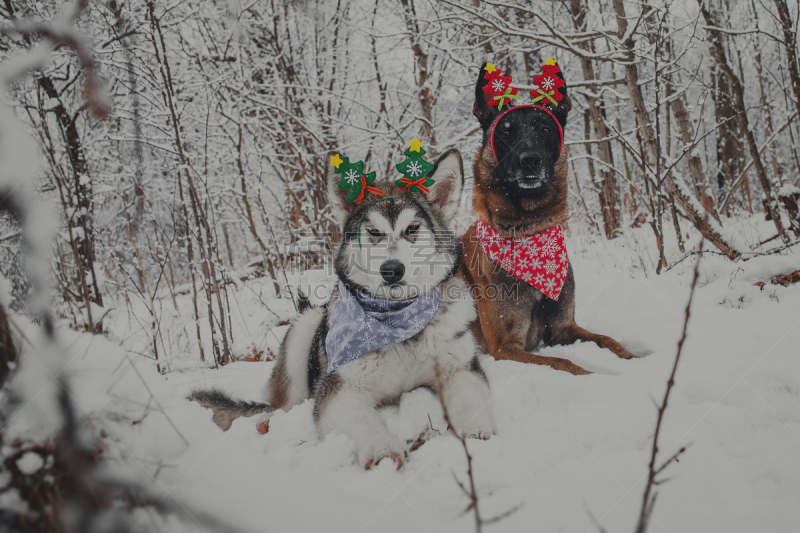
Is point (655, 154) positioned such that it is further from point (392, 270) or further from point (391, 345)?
point (391, 345)

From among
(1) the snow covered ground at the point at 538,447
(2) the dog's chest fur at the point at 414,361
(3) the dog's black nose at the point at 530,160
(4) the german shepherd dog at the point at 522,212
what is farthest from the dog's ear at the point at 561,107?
(2) the dog's chest fur at the point at 414,361

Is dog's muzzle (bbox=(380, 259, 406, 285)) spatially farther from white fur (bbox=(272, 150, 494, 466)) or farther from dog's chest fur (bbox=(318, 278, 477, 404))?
dog's chest fur (bbox=(318, 278, 477, 404))

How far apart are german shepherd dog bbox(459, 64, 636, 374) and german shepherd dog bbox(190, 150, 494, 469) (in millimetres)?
524

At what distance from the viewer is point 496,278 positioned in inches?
127

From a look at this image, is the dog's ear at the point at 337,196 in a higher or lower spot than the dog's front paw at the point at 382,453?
higher

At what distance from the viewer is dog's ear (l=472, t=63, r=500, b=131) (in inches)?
Result: 137

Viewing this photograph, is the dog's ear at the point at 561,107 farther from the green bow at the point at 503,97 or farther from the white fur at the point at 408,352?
the white fur at the point at 408,352

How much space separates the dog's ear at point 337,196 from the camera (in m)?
2.72

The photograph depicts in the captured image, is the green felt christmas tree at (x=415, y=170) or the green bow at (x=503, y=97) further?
the green bow at (x=503, y=97)

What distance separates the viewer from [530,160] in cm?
312

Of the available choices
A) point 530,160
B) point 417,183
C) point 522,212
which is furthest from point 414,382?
point 530,160

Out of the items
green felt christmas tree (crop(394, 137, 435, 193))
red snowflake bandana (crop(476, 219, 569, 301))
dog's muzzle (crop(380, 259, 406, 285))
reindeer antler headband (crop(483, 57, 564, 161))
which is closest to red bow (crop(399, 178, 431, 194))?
green felt christmas tree (crop(394, 137, 435, 193))

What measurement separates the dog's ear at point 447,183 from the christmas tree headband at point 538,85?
1008mm

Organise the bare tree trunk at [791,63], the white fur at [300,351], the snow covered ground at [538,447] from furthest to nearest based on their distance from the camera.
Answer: the bare tree trunk at [791,63] < the white fur at [300,351] < the snow covered ground at [538,447]
